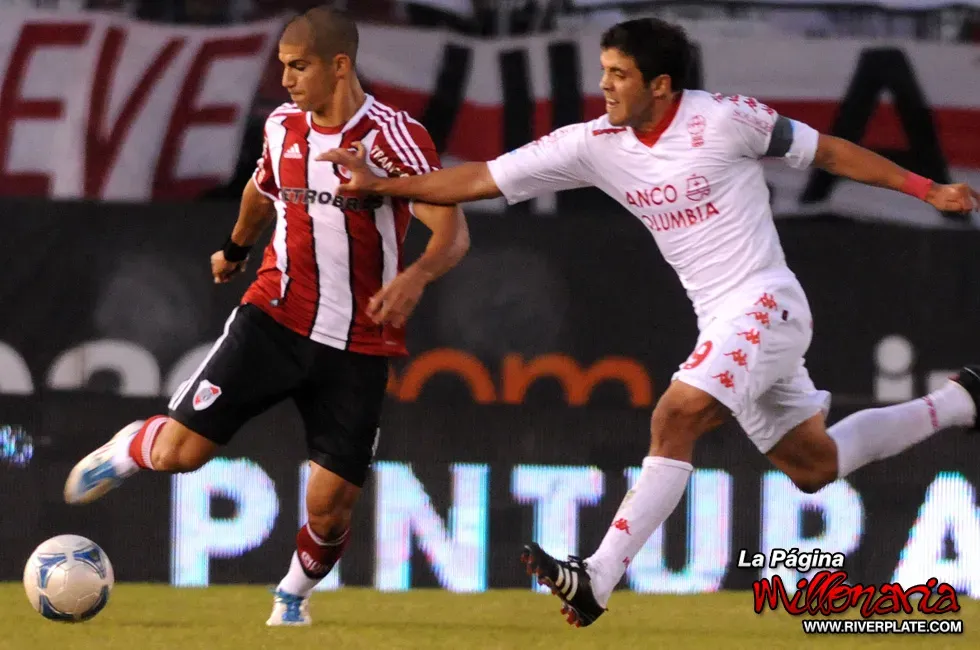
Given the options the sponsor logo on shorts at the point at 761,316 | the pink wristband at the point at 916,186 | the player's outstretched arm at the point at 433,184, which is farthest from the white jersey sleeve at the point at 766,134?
the player's outstretched arm at the point at 433,184

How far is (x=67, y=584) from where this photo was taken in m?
5.86

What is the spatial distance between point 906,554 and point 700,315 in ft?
7.73

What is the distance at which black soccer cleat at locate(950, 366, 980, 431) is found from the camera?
6348 millimetres

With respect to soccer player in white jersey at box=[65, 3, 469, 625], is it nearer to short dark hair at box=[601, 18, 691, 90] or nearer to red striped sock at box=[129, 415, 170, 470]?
red striped sock at box=[129, 415, 170, 470]

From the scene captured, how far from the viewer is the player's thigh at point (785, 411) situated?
19.5 ft

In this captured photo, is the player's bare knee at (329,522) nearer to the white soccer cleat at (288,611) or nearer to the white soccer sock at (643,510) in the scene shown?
the white soccer cleat at (288,611)

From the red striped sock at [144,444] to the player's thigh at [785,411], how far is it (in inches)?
74.8

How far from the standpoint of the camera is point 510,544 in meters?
7.69

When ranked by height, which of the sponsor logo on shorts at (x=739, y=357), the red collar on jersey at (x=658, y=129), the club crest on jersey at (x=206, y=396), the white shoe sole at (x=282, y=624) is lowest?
the white shoe sole at (x=282, y=624)

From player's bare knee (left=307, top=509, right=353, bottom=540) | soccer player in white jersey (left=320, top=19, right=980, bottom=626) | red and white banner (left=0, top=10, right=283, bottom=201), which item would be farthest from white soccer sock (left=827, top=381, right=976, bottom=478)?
red and white banner (left=0, top=10, right=283, bottom=201)

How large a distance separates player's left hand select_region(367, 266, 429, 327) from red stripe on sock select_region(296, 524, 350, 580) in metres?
0.94

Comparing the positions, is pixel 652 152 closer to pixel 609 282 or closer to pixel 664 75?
pixel 664 75

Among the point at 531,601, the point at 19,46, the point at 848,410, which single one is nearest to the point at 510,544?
the point at 531,601

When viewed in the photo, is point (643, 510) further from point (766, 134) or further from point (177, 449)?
point (177, 449)
